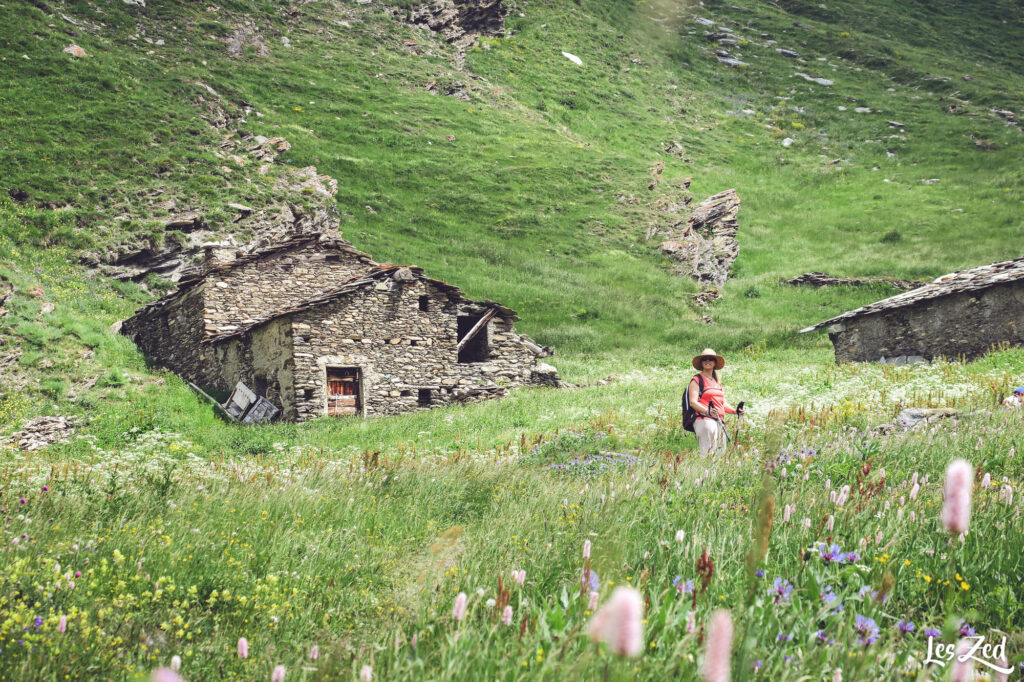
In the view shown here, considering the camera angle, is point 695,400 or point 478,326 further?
point 478,326

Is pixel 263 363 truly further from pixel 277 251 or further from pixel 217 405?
pixel 277 251

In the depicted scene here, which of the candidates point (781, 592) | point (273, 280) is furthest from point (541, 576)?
point (273, 280)

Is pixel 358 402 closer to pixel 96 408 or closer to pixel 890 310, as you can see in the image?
pixel 96 408

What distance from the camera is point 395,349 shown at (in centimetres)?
2056

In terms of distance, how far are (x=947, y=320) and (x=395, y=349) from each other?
19.4m

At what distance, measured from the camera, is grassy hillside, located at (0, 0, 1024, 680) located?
2.69 m

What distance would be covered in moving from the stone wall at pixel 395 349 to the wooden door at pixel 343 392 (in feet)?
0.79

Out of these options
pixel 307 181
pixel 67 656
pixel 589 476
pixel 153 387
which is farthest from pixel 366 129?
pixel 67 656

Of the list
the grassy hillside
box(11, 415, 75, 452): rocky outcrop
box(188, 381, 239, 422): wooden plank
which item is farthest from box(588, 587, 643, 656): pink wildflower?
box(188, 381, 239, 422): wooden plank

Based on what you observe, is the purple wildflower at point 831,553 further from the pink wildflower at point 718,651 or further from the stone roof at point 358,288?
the stone roof at point 358,288

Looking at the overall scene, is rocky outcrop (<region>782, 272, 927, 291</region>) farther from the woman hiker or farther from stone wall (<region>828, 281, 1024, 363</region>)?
the woman hiker

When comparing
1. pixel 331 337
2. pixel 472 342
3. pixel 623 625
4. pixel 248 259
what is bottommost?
pixel 472 342

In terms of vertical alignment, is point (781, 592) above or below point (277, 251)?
below

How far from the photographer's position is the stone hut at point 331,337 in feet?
62.4
